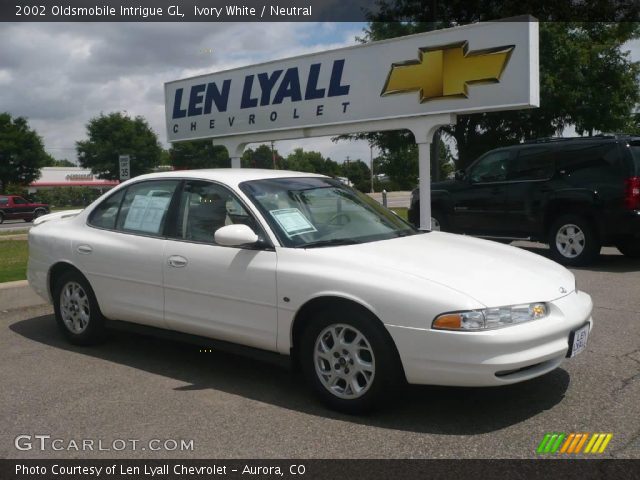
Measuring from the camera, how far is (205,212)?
509 centimetres

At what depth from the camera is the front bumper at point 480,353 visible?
367 centimetres

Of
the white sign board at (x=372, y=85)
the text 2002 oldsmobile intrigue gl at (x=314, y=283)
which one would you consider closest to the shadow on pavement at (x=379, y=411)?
the text 2002 oldsmobile intrigue gl at (x=314, y=283)

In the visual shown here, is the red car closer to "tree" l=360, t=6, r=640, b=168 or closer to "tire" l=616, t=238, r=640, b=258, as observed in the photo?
"tree" l=360, t=6, r=640, b=168

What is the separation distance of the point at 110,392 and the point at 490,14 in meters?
27.0

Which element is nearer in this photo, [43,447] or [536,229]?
[43,447]

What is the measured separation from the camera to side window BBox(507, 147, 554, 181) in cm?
1045

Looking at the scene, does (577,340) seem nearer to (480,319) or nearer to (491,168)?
(480,319)

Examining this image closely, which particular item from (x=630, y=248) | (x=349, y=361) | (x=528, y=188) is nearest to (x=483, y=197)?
(x=528, y=188)

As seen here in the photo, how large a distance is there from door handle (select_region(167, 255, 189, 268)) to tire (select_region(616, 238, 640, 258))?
7.56m

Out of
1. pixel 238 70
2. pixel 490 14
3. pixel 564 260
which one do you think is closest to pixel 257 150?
pixel 490 14

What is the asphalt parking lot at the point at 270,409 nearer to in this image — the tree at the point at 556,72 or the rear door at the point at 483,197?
the rear door at the point at 483,197

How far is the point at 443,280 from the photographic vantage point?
391 cm

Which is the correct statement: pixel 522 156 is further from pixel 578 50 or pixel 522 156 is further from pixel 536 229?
pixel 578 50
